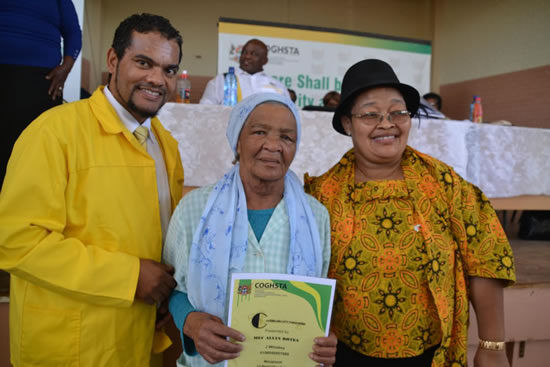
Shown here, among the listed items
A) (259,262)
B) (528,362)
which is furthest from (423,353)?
(528,362)

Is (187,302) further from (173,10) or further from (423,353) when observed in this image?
(173,10)

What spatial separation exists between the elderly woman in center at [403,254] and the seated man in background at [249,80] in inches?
84.9

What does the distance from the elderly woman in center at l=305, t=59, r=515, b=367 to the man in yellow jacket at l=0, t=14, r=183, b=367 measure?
677mm

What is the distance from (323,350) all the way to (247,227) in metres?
0.44

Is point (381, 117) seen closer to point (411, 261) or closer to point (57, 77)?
point (411, 261)

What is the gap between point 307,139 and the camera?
2914 mm

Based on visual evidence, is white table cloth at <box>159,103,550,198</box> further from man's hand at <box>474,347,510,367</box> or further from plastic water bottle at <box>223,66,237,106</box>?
man's hand at <box>474,347,510,367</box>

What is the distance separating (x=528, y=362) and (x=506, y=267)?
1578mm

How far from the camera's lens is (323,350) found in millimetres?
1145

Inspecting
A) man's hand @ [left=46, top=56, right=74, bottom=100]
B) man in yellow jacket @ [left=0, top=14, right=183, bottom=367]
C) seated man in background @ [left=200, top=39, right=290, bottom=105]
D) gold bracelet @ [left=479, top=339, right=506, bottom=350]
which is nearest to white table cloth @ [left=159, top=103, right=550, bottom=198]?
man's hand @ [left=46, top=56, right=74, bottom=100]

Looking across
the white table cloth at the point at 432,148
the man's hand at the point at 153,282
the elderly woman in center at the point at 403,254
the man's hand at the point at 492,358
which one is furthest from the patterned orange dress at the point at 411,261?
the white table cloth at the point at 432,148

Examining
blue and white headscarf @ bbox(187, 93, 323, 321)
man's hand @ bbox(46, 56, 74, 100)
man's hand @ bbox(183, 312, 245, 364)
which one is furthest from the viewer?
man's hand @ bbox(46, 56, 74, 100)

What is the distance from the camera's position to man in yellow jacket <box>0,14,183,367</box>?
3.94 ft

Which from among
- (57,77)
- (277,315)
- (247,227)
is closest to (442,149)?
(247,227)
